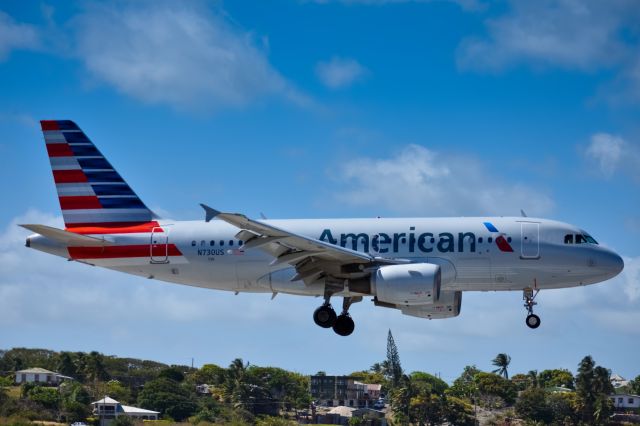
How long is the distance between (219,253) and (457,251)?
920 cm

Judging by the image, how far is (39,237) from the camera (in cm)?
4134

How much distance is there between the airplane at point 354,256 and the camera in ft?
120

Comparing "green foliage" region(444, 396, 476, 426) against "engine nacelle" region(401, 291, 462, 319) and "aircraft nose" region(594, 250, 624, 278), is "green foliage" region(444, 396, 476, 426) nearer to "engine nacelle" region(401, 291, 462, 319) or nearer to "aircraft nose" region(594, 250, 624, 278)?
"engine nacelle" region(401, 291, 462, 319)

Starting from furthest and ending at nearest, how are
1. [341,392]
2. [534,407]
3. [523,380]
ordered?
[523,380] < [341,392] < [534,407]

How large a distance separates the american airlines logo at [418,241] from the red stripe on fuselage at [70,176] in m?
11.9

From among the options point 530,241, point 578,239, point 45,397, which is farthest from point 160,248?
point 45,397

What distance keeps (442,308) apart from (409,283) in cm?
494

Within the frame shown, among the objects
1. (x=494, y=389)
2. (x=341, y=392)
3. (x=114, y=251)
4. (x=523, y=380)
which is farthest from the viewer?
(x=523, y=380)

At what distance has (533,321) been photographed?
37875mm

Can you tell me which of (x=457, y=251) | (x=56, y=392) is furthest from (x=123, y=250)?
(x=56, y=392)

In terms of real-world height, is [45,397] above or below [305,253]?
below

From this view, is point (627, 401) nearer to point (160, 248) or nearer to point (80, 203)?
point (160, 248)

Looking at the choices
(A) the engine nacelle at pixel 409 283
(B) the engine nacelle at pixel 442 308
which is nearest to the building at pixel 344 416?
(B) the engine nacelle at pixel 442 308

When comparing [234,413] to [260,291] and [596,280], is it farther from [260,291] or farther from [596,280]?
[596,280]
